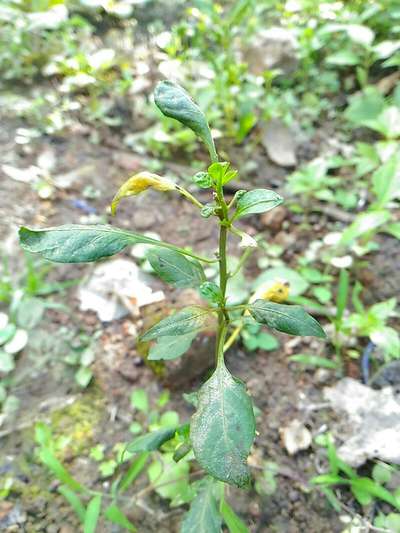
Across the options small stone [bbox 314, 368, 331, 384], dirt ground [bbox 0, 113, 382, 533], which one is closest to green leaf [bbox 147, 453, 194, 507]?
dirt ground [bbox 0, 113, 382, 533]

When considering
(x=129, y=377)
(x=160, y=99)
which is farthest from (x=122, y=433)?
(x=160, y=99)

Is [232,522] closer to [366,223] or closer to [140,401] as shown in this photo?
[140,401]

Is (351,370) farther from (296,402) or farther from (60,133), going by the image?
(60,133)

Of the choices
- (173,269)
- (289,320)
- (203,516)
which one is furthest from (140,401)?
(289,320)

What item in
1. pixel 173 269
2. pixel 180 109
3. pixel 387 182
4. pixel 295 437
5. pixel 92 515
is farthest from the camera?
pixel 387 182

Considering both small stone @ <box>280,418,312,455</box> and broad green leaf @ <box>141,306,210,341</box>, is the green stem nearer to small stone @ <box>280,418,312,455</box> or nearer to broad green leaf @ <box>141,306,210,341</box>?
broad green leaf @ <box>141,306,210,341</box>

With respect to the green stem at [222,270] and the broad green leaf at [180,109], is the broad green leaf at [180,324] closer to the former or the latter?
the green stem at [222,270]

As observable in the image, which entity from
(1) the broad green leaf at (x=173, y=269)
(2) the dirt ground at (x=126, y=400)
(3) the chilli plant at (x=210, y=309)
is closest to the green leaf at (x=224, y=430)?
(3) the chilli plant at (x=210, y=309)
